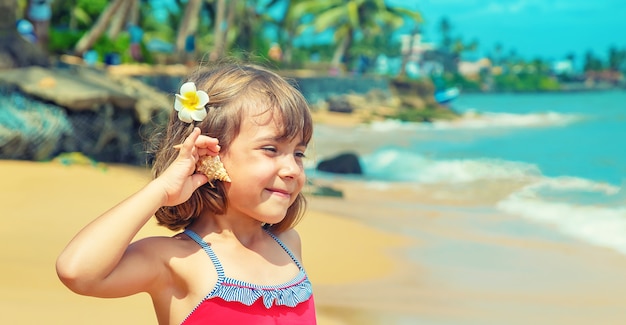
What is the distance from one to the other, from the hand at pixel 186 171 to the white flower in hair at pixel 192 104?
0.14 feet

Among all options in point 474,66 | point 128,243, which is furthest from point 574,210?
point 474,66

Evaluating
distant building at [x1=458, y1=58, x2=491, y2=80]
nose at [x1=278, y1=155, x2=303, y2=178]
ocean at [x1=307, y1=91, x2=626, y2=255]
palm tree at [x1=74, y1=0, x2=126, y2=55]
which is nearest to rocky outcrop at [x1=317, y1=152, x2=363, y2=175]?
ocean at [x1=307, y1=91, x2=626, y2=255]

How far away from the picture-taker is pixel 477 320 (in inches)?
197

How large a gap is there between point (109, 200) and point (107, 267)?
5.05m

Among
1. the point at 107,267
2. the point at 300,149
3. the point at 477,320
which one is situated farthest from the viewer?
the point at 477,320

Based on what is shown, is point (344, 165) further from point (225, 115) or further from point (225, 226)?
point (225, 115)

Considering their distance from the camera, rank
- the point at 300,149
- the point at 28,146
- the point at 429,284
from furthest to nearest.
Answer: the point at 28,146 < the point at 429,284 < the point at 300,149

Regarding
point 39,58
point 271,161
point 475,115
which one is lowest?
point 475,115

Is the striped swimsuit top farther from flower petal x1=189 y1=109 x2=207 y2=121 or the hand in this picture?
flower petal x1=189 y1=109 x2=207 y2=121

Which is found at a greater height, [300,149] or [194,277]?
[300,149]

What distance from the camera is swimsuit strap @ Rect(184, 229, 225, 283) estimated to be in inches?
90.5

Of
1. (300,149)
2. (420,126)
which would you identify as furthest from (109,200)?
(420,126)

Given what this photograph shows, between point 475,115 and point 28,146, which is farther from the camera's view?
point 475,115

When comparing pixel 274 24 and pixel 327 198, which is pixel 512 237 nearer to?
pixel 327 198
